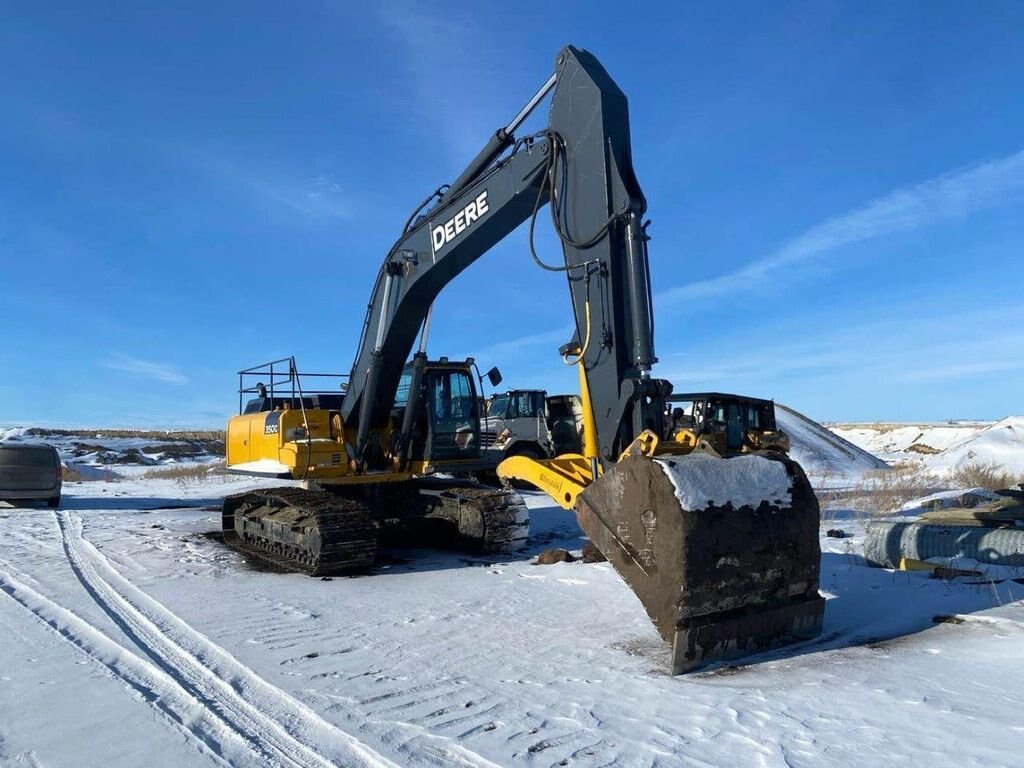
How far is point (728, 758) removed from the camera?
3621 mm

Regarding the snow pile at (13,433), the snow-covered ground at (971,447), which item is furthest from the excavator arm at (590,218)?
the snow pile at (13,433)

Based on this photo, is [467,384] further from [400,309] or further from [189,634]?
[189,634]

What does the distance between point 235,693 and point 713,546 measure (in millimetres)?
3130

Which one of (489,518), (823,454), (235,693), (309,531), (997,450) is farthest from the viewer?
(823,454)

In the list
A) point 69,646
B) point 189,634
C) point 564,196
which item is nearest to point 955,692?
point 564,196

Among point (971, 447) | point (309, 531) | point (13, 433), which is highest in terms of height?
point (13, 433)

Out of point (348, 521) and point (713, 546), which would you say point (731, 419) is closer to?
point (348, 521)

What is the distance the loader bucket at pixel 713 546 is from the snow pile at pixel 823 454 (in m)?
19.5

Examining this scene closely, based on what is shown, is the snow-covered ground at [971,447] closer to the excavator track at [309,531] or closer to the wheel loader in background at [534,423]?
the wheel loader in background at [534,423]

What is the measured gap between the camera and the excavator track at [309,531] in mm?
8775

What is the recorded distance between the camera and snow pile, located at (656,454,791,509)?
506 centimetres

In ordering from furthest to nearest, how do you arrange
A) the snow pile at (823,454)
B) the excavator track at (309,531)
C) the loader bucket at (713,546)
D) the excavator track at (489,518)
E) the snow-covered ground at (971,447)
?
1. the snow pile at (823,454)
2. the snow-covered ground at (971,447)
3. the excavator track at (489,518)
4. the excavator track at (309,531)
5. the loader bucket at (713,546)

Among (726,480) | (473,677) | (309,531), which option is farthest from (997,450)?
(473,677)

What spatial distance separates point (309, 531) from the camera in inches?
356
